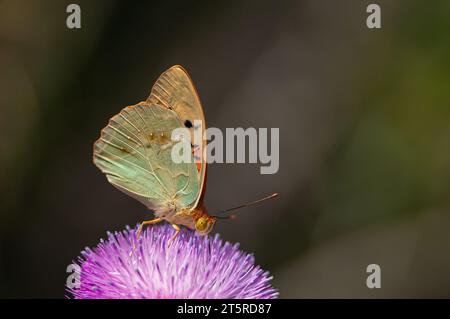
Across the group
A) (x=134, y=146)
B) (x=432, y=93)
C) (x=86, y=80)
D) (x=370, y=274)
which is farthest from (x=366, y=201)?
(x=134, y=146)

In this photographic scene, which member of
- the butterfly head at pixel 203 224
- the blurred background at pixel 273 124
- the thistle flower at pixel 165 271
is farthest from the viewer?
the blurred background at pixel 273 124

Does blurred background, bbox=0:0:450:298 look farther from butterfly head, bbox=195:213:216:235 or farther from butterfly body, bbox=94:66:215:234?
butterfly head, bbox=195:213:216:235

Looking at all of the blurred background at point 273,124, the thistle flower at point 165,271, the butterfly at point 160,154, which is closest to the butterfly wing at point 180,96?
the butterfly at point 160,154

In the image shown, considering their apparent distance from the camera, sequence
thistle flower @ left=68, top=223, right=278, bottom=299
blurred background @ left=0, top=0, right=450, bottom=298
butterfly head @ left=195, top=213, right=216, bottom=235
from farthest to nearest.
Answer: blurred background @ left=0, top=0, right=450, bottom=298 → butterfly head @ left=195, top=213, right=216, bottom=235 → thistle flower @ left=68, top=223, right=278, bottom=299

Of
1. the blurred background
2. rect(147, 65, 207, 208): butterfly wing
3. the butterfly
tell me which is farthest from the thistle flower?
the blurred background

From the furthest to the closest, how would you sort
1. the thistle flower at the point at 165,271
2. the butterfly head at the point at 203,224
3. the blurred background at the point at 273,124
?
the blurred background at the point at 273,124
the butterfly head at the point at 203,224
the thistle flower at the point at 165,271

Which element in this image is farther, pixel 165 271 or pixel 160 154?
pixel 160 154

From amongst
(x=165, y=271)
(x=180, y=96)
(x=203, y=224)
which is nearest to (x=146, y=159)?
(x=180, y=96)

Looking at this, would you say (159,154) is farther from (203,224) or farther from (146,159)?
(203,224)

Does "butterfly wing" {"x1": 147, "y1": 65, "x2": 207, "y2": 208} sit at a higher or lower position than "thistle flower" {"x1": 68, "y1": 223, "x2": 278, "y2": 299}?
higher

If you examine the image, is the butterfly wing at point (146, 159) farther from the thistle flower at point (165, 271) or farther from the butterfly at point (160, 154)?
the thistle flower at point (165, 271)
